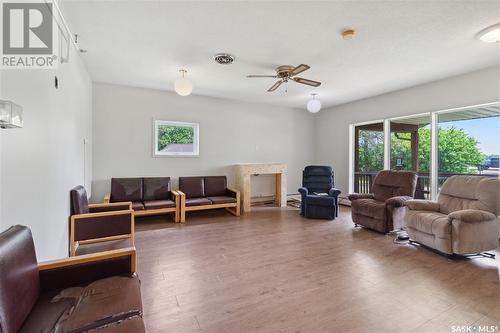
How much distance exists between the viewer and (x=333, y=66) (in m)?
3.72

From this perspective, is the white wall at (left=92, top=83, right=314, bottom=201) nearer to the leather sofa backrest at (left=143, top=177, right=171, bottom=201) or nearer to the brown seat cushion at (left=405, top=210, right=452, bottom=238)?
the leather sofa backrest at (left=143, top=177, right=171, bottom=201)

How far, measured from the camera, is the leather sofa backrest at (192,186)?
5.17m

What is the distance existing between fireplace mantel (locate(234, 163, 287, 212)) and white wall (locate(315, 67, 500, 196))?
5.34 feet

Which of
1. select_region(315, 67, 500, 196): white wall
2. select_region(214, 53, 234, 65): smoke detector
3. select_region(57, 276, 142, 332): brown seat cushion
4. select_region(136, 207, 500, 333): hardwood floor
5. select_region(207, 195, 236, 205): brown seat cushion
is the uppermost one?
select_region(214, 53, 234, 65): smoke detector

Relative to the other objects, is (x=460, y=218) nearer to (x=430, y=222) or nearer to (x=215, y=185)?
(x=430, y=222)

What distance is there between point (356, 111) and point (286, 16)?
4270 millimetres

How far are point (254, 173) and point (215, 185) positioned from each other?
94cm

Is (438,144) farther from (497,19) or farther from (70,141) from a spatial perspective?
(70,141)

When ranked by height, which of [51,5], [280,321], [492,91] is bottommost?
[280,321]

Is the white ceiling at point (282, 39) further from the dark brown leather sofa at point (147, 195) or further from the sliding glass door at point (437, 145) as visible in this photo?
the dark brown leather sofa at point (147, 195)

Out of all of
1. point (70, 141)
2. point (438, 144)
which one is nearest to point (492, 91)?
point (438, 144)

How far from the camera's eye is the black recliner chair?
4.88m

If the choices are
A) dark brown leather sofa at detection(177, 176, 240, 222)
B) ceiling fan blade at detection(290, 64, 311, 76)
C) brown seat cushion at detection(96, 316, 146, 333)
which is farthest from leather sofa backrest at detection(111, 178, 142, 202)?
brown seat cushion at detection(96, 316, 146, 333)

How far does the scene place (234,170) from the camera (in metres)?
6.02
